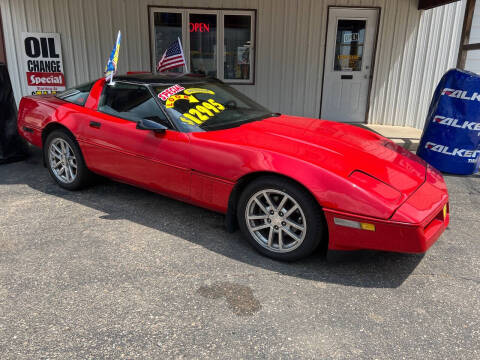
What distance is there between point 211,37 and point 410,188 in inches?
256

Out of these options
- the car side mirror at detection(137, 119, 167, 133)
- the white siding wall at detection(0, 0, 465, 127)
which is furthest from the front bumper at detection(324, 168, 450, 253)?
the white siding wall at detection(0, 0, 465, 127)

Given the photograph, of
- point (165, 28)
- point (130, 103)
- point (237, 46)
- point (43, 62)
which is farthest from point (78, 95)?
point (237, 46)

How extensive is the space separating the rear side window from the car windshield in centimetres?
100

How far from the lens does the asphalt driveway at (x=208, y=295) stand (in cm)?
213

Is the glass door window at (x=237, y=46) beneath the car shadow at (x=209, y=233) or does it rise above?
above

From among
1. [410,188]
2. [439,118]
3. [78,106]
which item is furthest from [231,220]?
[439,118]

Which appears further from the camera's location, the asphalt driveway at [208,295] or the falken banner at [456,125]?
the falken banner at [456,125]

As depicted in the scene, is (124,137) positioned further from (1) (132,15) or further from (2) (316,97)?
(2) (316,97)

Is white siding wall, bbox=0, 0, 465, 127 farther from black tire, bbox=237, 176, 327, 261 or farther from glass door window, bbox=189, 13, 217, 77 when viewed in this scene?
black tire, bbox=237, 176, 327, 261

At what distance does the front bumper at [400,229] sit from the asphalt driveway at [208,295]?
188 millimetres

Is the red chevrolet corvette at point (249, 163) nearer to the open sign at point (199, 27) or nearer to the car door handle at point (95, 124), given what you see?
the car door handle at point (95, 124)

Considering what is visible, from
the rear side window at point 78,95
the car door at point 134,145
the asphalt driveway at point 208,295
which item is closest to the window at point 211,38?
the rear side window at point 78,95

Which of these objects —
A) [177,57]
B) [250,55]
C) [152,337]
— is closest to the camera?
[152,337]

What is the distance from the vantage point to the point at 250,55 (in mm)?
8359
